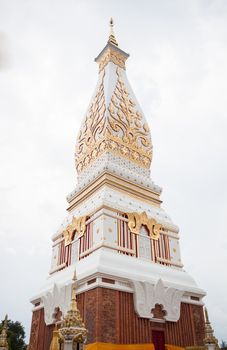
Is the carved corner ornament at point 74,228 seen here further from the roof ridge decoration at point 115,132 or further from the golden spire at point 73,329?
the golden spire at point 73,329

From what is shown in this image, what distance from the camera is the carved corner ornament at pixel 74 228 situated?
1476 cm

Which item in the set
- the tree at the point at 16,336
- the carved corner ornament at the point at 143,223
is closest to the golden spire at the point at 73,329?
the carved corner ornament at the point at 143,223

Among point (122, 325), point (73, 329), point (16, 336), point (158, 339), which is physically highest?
point (16, 336)

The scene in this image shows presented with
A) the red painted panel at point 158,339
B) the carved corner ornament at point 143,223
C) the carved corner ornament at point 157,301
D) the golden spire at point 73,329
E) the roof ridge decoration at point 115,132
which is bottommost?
the golden spire at point 73,329

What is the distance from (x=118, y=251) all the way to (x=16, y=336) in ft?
60.2

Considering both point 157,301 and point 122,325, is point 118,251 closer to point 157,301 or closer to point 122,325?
point 157,301

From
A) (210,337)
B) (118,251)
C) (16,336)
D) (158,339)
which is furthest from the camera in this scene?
(16,336)

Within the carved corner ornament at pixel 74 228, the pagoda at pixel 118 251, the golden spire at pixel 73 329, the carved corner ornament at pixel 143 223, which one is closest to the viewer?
the golden spire at pixel 73 329

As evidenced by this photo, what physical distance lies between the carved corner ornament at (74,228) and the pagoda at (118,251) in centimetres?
4

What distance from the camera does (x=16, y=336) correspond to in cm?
2691

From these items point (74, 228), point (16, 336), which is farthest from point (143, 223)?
point (16, 336)

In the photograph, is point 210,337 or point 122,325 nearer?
point 210,337

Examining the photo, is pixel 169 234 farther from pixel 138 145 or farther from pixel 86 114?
pixel 86 114

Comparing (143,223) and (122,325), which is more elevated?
(143,223)
